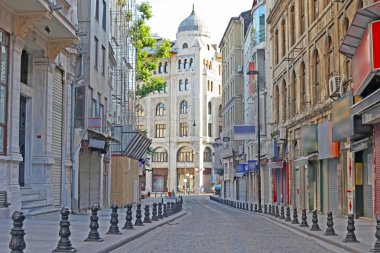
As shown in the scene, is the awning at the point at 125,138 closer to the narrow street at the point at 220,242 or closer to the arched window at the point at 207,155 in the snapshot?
the narrow street at the point at 220,242

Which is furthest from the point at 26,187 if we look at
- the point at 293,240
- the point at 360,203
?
the point at 360,203

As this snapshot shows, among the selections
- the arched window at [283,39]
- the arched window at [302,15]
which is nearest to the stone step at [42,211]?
the arched window at [302,15]

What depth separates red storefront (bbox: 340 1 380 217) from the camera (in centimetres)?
1936

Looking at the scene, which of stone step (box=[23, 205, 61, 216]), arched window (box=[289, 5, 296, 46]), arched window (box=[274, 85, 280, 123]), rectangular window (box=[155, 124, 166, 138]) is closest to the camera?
stone step (box=[23, 205, 61, 216])

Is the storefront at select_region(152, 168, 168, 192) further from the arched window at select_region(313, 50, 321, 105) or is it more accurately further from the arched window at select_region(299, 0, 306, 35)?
the arched window at select_region(313, 50, 321, 105)

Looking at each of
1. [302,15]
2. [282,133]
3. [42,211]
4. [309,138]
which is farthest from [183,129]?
[42,211]

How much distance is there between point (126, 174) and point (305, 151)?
13503 millimetres

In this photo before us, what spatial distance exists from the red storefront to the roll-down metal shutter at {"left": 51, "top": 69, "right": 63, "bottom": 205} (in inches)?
452

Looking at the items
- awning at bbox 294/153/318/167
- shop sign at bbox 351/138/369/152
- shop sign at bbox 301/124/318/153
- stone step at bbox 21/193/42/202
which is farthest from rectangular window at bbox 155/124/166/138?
stone step at bbox 21/193/42/202

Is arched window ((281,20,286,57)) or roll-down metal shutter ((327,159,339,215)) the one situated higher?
arched window ((281,20,286,57))

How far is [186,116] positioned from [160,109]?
5264mm

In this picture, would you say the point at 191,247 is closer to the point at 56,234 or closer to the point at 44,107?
the point at 56,234

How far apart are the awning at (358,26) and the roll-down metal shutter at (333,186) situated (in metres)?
8.78

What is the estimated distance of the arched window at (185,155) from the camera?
376 feet
